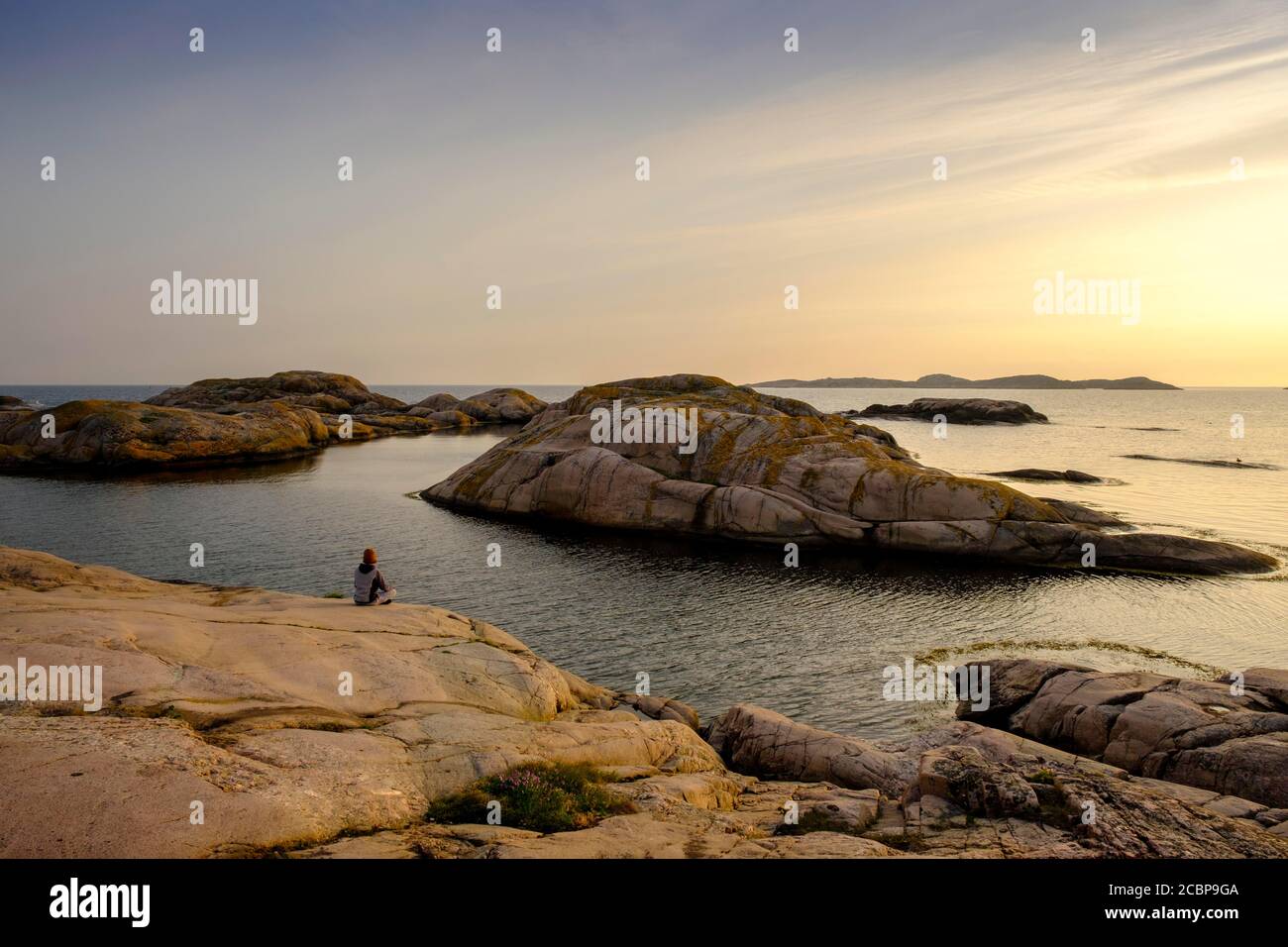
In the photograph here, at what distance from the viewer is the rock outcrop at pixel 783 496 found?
43812 mm

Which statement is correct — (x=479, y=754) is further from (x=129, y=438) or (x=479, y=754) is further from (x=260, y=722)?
(x=129, y=438)

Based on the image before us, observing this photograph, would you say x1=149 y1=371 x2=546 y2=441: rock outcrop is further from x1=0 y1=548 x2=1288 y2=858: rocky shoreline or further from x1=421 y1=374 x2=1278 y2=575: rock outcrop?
x1=0 y1=548 x2=1288 y2=858: rocky shoreline

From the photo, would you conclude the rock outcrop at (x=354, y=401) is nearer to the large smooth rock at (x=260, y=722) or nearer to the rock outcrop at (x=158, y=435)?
the rock outcrop at (x=158, y=435)

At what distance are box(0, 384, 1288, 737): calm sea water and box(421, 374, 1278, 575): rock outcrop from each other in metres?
2.16

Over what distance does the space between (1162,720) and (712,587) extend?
72.5 ft

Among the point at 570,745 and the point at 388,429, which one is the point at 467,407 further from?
the point at 570,745

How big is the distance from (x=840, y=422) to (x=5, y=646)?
66094 mm

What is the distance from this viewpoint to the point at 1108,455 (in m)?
101

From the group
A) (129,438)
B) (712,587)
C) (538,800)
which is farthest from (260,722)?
(129,438)

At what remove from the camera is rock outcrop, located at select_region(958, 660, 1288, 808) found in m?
16.6

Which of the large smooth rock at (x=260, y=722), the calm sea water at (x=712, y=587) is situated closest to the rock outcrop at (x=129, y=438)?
the calm sea water at (x=712, y=587)

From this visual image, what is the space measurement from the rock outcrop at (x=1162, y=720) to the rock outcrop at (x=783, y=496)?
22.4 meters

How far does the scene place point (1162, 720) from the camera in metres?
18.8
